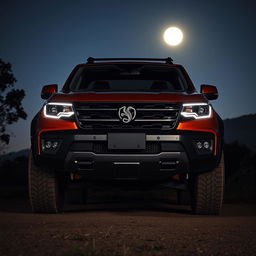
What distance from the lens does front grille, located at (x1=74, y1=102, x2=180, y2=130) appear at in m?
5.96

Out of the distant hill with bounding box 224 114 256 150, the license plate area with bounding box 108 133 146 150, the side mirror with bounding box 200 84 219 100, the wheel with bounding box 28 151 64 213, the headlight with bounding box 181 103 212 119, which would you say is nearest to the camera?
the license plate area with bounding box 108 133 146 150

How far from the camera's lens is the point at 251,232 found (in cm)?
469

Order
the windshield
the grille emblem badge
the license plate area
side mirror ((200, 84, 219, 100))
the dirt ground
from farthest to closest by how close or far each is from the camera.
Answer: the windshield < side mirror ((200, 84, 219, 100)) < the grille emblem badge < the license plate area < the dirt ground

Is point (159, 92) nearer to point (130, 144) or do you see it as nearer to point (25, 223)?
point (130, 144)

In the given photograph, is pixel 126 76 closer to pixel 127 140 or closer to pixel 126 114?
pixel 126 114

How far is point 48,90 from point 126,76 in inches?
54.2

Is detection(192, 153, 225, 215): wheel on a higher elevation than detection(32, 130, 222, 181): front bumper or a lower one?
lower

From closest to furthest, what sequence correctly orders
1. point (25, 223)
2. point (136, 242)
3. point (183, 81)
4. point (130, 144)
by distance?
1. point (136, 242)
2. point (25, 223)
3. point (130, 144)
4. point (183, 81)

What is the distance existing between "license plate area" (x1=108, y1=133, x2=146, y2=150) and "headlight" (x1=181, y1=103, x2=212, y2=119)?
23.3 inches

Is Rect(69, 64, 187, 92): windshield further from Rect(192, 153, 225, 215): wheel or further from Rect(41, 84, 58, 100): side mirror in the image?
Rect(192, 153, 225, 215): wheel

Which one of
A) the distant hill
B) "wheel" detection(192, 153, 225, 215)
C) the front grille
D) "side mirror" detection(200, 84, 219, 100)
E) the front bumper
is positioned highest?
"side mirror" detection(200, 84, 219, 100)

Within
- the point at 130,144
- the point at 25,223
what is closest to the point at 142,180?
the point at 130,144

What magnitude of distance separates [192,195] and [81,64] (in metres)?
2.56

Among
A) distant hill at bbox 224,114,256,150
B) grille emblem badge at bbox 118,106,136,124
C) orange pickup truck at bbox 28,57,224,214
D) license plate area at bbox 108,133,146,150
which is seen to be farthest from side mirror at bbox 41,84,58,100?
distant hill at bbox 224,114,256,150
